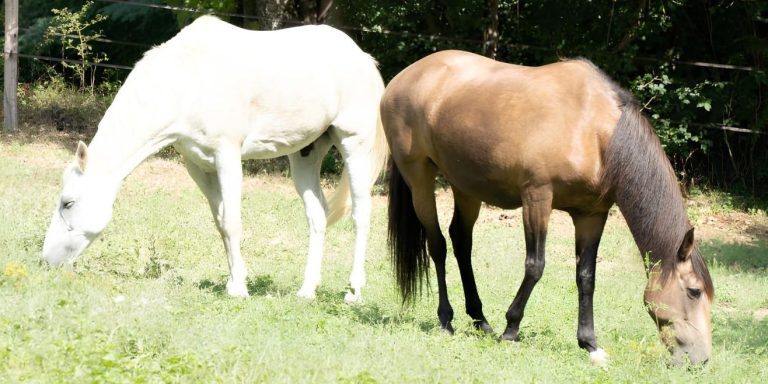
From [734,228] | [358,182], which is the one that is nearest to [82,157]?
[358,182]

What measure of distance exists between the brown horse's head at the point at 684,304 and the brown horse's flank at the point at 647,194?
0.01 meters

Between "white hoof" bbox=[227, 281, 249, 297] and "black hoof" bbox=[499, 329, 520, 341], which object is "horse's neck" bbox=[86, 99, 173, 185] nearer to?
"white hoof" bbox=[227, 281, 249, 297]

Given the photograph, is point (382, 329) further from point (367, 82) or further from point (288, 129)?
point (367, 82)

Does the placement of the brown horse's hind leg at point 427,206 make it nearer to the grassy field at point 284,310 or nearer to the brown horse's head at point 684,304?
the grassy field at point 284,310

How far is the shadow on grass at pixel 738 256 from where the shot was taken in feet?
32.5

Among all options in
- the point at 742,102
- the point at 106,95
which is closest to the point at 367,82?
the point at 742,102

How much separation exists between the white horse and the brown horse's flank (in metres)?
2.44

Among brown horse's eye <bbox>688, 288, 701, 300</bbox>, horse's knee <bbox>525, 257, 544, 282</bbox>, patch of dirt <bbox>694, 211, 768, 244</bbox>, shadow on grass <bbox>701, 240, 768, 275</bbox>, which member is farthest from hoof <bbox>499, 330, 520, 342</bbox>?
patch of dirt <bbox>694, 211, 768, 244</bbox>

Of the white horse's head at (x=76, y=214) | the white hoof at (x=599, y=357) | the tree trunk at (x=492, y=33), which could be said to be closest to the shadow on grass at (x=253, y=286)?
the white horse's head at (x=76, y=214)

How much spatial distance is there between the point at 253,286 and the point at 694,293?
334cm

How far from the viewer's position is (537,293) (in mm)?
8102

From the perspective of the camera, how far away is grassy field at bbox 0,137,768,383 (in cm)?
444

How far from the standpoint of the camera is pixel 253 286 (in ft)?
24.3

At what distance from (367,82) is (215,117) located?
1521 mm
